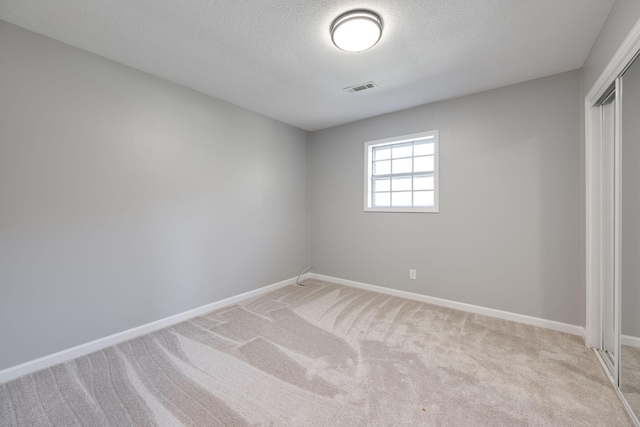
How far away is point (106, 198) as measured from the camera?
7.61 ft

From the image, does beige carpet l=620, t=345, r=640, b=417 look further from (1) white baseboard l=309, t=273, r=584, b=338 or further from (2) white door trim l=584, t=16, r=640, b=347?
(1) white baseboard l=309, t=273, r=584, b=338

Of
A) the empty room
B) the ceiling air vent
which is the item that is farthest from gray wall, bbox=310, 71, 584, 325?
the ceiling air vent

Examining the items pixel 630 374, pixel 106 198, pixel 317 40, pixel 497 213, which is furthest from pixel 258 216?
pixel 630 374

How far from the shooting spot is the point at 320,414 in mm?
1533

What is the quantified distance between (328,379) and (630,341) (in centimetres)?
197

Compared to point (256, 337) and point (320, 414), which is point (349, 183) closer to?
point (256, 337)

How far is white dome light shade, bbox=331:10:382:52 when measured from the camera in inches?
69.9

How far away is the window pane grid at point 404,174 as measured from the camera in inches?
134

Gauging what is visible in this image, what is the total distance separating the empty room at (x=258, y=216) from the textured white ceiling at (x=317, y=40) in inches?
0.8

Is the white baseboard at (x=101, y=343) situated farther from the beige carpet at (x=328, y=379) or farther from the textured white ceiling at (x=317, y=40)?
the textured white ceiling at (x=317, y=40)

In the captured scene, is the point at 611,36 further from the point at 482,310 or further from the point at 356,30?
the point at 482,310

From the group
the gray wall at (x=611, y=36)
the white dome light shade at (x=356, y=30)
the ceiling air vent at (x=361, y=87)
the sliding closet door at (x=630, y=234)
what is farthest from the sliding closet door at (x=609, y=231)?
the ceiling air vent at (x=361, y=87)

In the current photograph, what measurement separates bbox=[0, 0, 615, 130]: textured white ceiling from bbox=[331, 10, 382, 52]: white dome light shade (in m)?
0.05

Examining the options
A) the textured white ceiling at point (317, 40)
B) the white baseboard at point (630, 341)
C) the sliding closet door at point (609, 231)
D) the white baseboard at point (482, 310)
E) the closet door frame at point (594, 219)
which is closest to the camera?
the white baseboard at point (630, 341)
